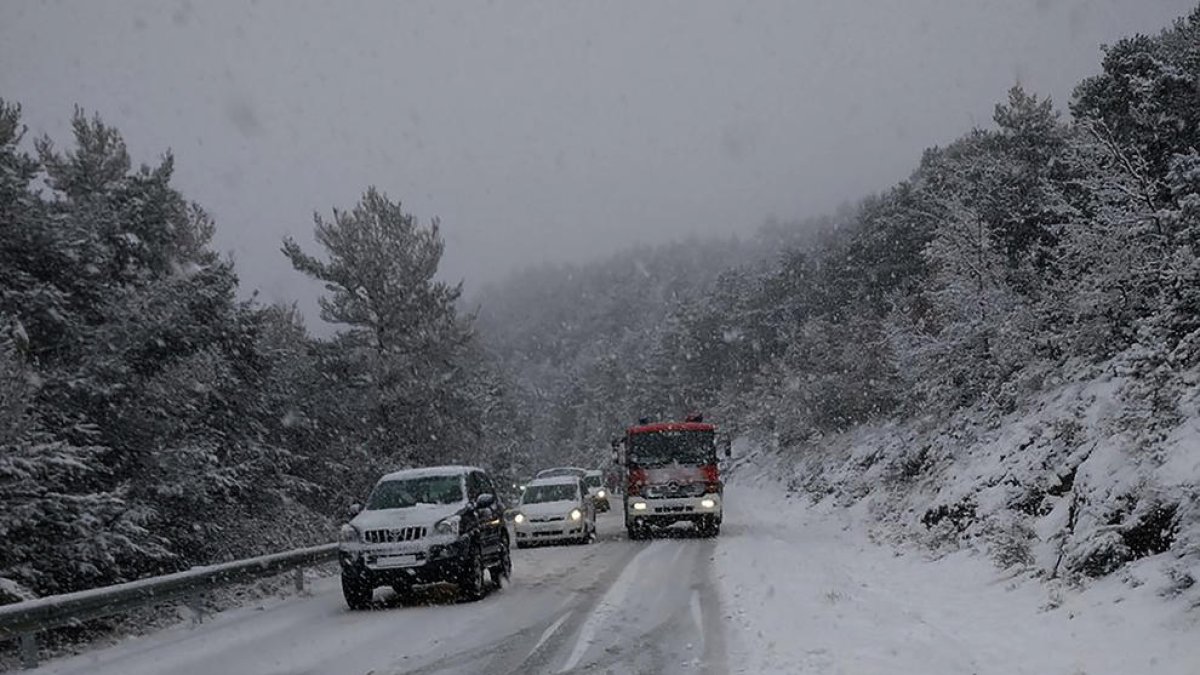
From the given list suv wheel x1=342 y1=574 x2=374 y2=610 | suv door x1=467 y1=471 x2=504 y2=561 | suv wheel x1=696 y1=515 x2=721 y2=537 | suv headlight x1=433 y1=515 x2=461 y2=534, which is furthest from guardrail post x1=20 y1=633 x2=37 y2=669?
suv wheel x1=696 y1=515 x2=721 y2=537

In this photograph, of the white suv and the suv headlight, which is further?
the suv headlight

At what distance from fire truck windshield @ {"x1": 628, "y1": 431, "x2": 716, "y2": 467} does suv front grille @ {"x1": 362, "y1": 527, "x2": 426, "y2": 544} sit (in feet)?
39.9

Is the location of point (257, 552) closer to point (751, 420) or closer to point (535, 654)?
point (535, 654)

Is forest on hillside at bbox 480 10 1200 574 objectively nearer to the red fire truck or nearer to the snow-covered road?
the snow-covered road

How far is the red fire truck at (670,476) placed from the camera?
75.5 feet

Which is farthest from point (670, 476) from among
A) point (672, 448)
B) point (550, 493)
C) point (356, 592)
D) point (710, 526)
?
point (356, 592)

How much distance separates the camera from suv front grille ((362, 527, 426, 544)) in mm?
→ 11891

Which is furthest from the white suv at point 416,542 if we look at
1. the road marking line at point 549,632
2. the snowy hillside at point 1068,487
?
the snowy hillside at point 1068,487

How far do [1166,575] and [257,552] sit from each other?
18.4 meters

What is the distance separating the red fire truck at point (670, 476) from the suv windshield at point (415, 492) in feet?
33.9

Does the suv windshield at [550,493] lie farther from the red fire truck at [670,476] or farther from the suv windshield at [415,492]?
the suv windshield at [415,492]

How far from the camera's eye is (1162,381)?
10750 mm

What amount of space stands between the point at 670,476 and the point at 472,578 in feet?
37.8

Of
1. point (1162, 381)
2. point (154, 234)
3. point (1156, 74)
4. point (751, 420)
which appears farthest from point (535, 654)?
point (751, 420)
